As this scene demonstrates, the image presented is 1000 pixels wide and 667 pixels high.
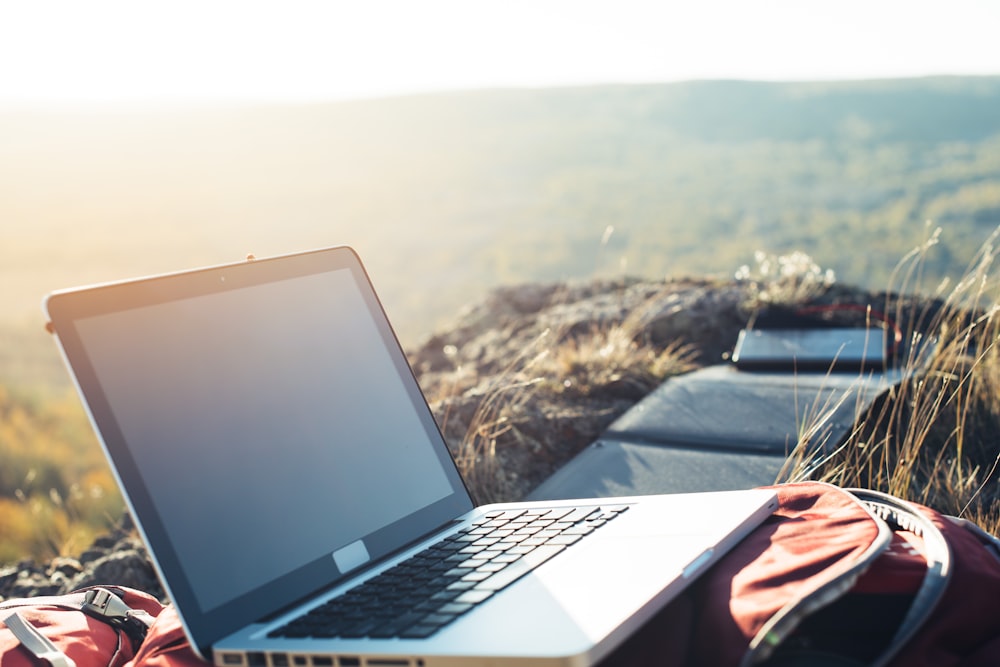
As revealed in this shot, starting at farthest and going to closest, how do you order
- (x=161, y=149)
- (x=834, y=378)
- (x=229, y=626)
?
(x=161, y=149)
(x=834, y=378)
(x=229, y=626)

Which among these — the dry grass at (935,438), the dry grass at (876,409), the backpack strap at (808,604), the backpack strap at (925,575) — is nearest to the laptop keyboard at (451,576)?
the backpack strap at (808,604)

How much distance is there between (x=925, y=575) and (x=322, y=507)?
98 cm

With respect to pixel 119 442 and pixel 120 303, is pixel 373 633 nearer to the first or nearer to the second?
pixel 119 442

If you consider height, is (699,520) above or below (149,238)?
below

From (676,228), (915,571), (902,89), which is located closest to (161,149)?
(676,228)

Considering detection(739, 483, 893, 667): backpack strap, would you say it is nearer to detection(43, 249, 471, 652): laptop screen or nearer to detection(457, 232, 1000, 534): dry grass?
detection(43, 249, 471, 652): laptop screen

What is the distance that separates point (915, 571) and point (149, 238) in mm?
39269

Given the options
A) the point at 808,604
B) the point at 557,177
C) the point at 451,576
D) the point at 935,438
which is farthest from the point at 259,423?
the point at 557,177

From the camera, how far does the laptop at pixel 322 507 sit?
131 cm

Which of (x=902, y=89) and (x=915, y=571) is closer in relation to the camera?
(x=915, y=571)

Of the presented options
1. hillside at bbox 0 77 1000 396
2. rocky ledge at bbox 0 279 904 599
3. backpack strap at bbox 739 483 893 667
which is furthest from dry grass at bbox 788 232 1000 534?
hillside at bbox 0 77 1000 396

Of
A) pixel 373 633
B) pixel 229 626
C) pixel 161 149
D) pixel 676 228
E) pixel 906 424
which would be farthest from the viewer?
pixel 161 149

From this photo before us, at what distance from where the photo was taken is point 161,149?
41812 millimetres

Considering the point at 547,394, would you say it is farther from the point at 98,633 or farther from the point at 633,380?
the point at 98,633
